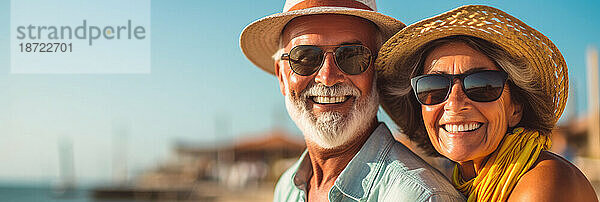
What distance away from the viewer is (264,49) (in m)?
3.76

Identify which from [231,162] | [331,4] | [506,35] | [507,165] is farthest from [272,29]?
[231,162]

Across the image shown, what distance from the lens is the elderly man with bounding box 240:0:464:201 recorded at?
112 inches

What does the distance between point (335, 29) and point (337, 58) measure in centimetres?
17

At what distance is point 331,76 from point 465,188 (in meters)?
0.81

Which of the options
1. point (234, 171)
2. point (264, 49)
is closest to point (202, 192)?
point (234, 171)

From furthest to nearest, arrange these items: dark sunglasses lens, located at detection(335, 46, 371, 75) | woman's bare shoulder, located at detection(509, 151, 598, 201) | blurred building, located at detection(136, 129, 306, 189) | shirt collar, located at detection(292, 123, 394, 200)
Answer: blurred building, located at detection(136, 129, 306, 189) < dark sunglasses lens, located at detection(335, 46, 371, 75) < shirt collar, located at detection(292, 123, 394, 200) < woman's bare shoulder, located at detection(509, 151, 598, 201)

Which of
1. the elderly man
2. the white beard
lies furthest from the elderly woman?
the white beard

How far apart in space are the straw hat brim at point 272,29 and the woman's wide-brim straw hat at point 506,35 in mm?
330

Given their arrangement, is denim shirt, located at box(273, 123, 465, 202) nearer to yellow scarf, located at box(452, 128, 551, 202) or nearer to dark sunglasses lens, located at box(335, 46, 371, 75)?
yellow scarf, located at box(452, 128, 551, 202)

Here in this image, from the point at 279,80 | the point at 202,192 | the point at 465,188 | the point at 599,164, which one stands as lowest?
the point at 202,192

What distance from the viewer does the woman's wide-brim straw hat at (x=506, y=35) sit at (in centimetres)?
246

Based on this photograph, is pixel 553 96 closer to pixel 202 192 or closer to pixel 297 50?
pixel 297 50

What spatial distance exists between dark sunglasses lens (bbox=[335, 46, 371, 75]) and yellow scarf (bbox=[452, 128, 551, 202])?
75 cm

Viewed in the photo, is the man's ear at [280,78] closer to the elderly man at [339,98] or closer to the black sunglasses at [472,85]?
the elderly man at [339,98]
